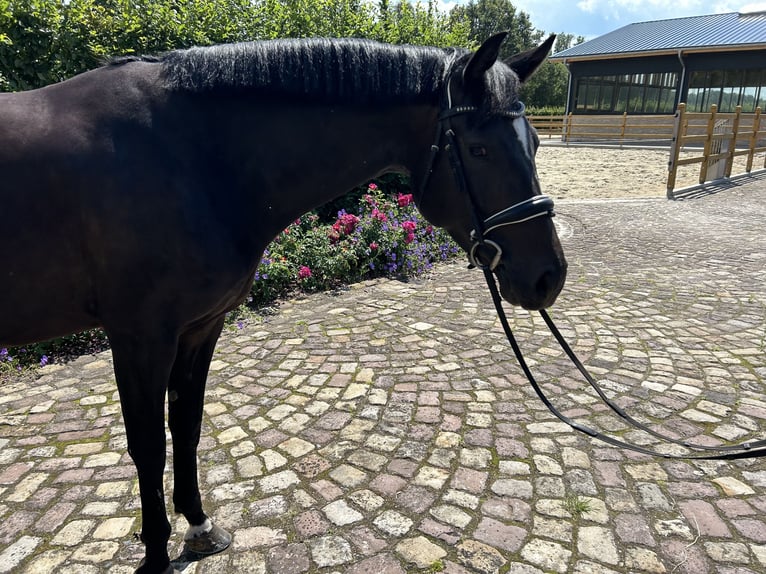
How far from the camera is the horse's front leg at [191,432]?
2174 mm

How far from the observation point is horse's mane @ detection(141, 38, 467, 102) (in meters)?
1.75

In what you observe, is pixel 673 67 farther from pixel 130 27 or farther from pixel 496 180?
pixel 496 180

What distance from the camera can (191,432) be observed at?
2291mm

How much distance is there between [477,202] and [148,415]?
141 cm

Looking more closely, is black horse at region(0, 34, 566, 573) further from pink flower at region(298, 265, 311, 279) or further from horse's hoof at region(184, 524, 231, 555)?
pink flower at region(298, 265, 311, 279)

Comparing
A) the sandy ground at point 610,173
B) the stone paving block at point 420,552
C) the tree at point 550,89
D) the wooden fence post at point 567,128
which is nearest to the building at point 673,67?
the wooden fence post at point 567,128

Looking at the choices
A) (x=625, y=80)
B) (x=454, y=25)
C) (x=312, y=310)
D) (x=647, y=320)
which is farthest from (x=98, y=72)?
(x=625, y=80)

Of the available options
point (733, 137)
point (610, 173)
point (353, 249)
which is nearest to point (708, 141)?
point (733, 137)

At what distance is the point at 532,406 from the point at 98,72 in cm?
304

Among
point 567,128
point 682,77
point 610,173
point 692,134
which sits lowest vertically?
point 610,173

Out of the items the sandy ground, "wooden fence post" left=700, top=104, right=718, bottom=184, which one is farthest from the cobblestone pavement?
"wooden fence post" left=700, top=104, right=718, bottom=184

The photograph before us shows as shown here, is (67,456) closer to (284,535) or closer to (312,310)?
(284,535)

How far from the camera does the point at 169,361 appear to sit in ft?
5.86

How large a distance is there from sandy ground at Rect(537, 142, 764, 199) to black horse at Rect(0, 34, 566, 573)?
11218 millimetres
